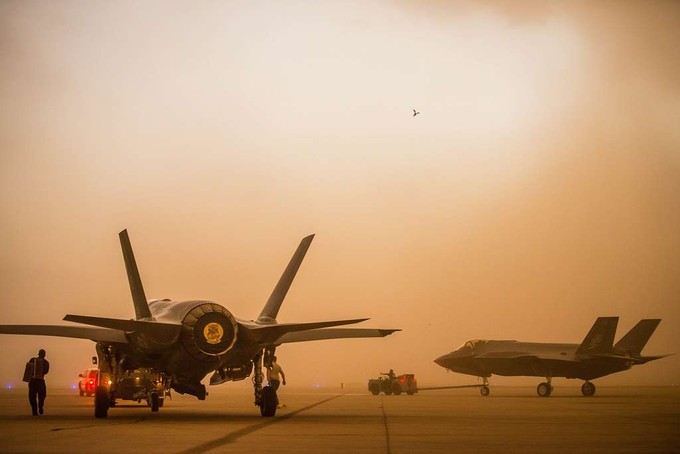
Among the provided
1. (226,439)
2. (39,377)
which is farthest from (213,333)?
(226,439)

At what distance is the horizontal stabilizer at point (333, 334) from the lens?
22906 mm

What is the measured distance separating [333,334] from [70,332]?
23.3ft

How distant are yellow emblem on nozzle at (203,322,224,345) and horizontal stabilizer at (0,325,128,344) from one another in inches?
123

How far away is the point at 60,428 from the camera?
58.1ft

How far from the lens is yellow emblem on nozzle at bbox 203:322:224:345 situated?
2123cm

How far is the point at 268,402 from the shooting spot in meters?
A: 22.4

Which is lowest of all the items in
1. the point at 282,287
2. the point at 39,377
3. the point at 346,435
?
the point at 346,435

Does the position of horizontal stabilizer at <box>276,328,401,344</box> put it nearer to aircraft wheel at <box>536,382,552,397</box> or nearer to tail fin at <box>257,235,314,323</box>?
tail fin at <box>257,235,314,323</box>

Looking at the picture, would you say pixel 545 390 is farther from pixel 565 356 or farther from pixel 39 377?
pixel 39 377

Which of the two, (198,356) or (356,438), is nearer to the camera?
(356,438)

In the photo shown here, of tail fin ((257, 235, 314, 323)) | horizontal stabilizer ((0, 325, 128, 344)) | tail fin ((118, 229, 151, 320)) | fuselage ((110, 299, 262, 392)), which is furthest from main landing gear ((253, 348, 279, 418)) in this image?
horizontal stabilizer ((0, 325, 128, 344))

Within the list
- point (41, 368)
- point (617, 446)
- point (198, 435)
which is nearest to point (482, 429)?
point (617, 446)

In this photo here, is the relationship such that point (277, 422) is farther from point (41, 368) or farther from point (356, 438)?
point (41, 368)

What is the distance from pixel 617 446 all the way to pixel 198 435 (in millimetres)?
7318
